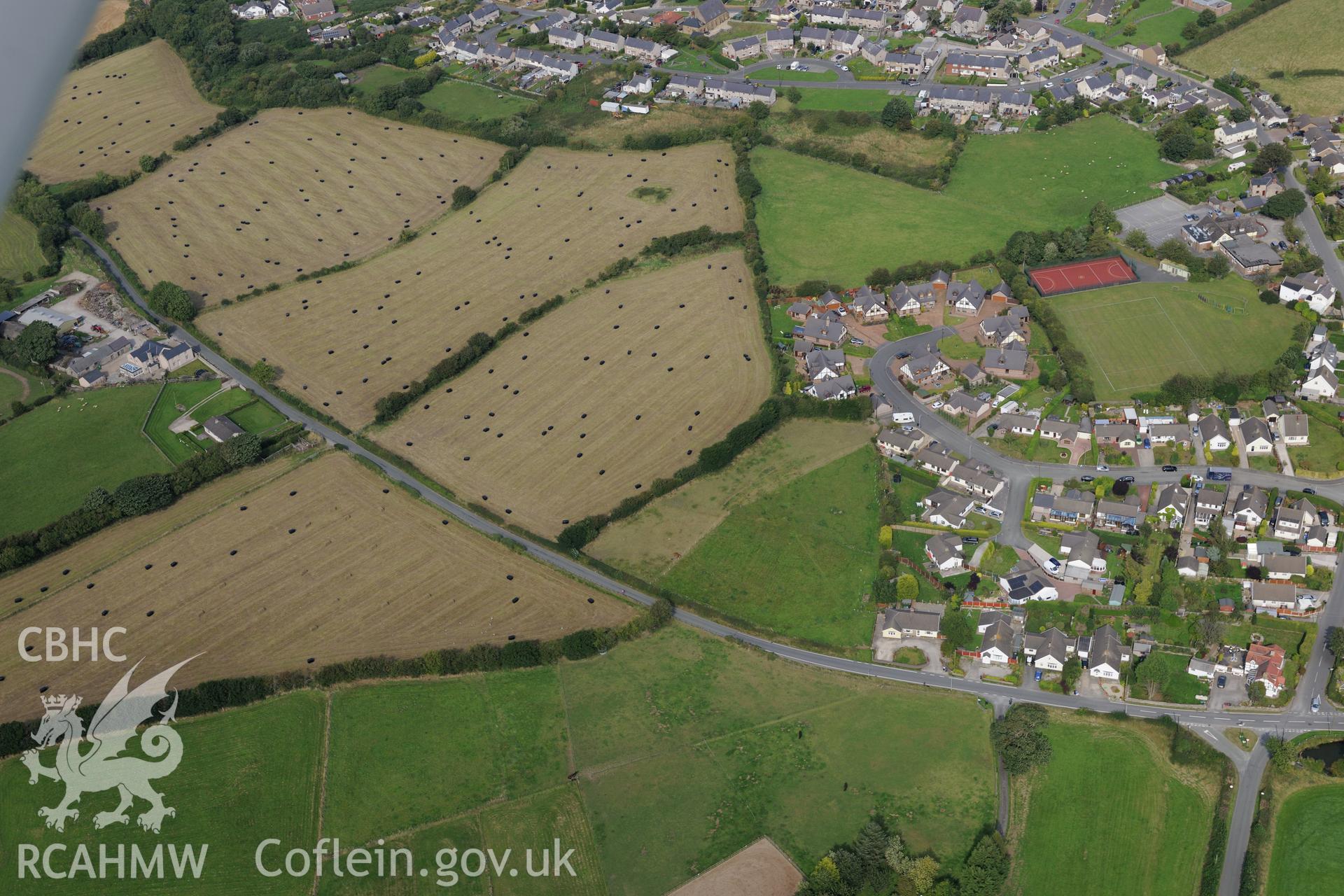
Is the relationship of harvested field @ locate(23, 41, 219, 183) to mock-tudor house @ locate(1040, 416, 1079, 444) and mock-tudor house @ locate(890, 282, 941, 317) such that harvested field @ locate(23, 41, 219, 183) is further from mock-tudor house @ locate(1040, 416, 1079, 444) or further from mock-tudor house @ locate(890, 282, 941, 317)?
mock-tudor house @ locate(1040, 416, 1079, 444)

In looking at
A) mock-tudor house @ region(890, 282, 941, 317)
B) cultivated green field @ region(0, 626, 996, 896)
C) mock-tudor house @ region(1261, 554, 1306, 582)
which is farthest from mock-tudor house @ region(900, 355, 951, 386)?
cultivated green field @ region(0, 626, 996, 896)

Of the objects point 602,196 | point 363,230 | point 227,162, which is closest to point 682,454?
point 602,196

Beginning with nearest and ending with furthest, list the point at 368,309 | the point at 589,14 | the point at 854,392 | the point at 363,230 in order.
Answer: the point at 854,392
the point at 368,309
the point at 363,230
the point at 589,14

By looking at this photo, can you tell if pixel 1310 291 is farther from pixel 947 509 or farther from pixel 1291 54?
pixel 1291 54

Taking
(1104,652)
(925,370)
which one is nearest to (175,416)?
(925,370)

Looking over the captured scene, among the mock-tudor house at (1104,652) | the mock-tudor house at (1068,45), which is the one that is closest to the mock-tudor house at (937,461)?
the mock-tudor house at (1104,652)

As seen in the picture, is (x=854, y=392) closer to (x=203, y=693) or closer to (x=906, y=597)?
(x=906, y=597)
